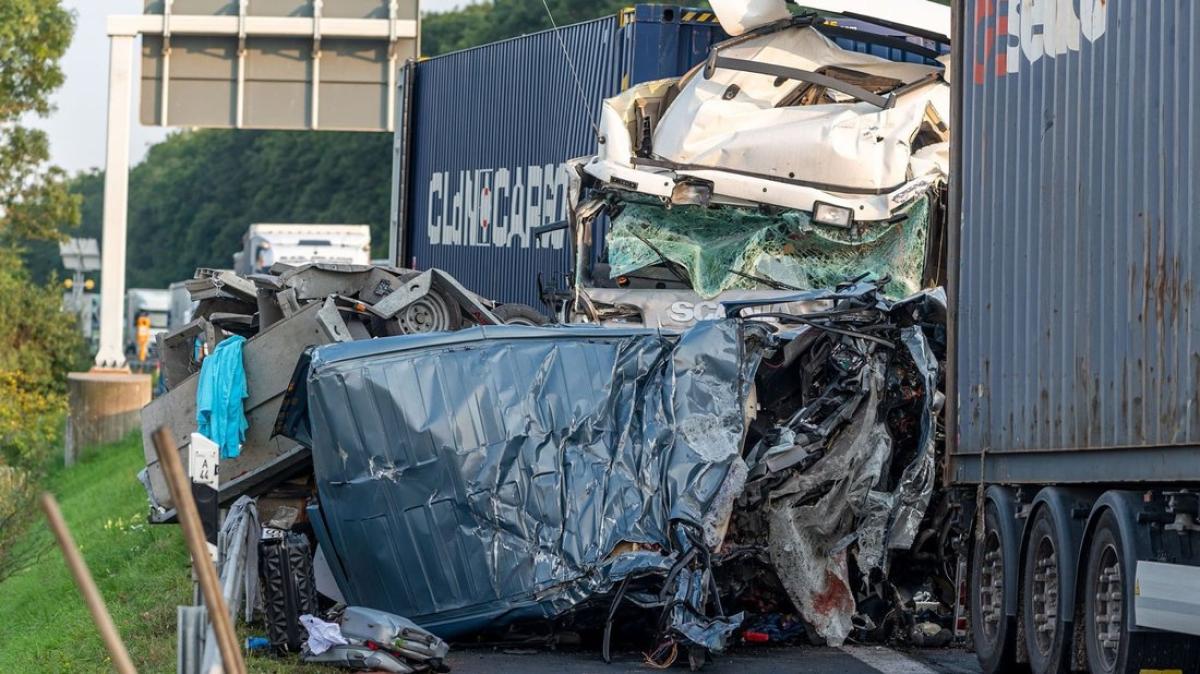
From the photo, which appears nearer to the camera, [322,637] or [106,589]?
[322,637]

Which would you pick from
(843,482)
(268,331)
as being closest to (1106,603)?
(843,482)

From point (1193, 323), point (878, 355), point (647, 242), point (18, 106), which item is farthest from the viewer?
point (18, 106)

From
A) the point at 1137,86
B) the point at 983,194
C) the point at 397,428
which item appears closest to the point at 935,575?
the point at 983,194

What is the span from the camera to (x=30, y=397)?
1357 inches

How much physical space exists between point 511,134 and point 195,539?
14.5 metres

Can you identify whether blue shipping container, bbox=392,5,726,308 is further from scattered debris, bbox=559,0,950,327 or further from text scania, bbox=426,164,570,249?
scattered debris, bbox=559,0,950,327

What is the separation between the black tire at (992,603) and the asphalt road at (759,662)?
25 cm

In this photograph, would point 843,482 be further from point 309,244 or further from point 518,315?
point 309,244

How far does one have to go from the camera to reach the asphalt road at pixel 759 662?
9.39m

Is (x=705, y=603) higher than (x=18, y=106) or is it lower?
lower

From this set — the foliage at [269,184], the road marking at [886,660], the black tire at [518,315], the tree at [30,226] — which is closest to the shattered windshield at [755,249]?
the black tire at [518,315]

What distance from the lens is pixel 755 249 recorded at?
12.8 meters

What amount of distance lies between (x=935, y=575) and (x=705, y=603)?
174 centimetres

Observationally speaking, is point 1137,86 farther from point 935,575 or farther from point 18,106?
point 18,106
